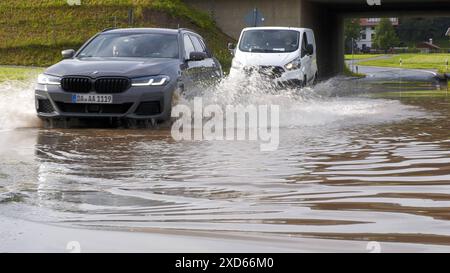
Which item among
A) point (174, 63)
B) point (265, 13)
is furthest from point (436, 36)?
point (174, 63)

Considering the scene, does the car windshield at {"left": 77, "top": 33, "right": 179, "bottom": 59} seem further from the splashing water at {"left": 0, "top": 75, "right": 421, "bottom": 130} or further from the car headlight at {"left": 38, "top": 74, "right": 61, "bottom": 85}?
the car headlight at {"left": 38, "top": 74, "right": 61, "bottom": 85}

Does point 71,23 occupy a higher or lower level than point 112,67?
lower

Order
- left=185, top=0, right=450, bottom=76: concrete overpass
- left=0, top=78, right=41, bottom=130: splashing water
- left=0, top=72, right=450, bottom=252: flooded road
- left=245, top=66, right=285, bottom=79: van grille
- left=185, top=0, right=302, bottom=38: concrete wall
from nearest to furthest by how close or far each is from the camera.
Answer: left=0, top=72, right=450, bottom=252: flooded road → left=0, top=78, right=41, bottom=130: splashing water → left=245, top=66, right=285, bottom=79: van grille → left=185, top=0, right=302, bottom=38: concrete wall → left=185, top=0, right=450, bottom=76: concrete overpass

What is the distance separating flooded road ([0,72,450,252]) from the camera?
14.7ft

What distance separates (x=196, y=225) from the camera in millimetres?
4824

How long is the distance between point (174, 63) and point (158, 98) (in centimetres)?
91

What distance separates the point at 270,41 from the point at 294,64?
1299 mm

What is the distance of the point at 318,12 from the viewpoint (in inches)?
1767

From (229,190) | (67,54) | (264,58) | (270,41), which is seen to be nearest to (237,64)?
(264,58)

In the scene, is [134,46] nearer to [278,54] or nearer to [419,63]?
[278,54]

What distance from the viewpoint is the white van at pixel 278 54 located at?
18531 millimetres

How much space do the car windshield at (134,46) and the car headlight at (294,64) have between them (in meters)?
6.21

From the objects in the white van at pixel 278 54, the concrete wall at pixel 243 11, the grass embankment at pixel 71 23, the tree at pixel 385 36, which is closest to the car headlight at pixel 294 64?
the white van at pixel 278 54

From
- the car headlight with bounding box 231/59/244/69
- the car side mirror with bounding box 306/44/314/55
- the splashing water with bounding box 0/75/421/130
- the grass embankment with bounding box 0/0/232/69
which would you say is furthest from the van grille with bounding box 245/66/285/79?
the grass embankment with bounding box 0/0/232/69
